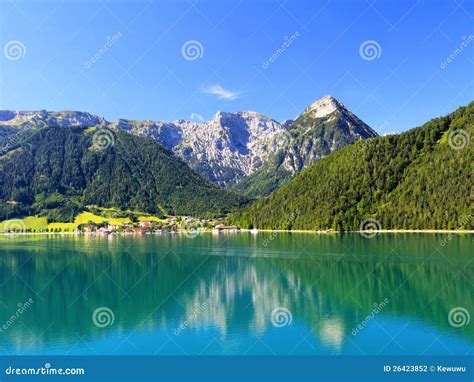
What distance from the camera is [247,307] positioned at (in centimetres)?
4366

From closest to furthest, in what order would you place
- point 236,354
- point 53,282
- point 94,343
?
point 236,354 → point 94,343 → point 53,282

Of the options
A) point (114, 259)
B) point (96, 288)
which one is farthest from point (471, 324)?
point (114, 259)

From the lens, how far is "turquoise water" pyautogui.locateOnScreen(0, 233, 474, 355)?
3231 cm

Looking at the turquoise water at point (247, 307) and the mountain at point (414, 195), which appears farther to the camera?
the mountain at point (414, 195)

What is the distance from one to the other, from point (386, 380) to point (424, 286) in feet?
94.7

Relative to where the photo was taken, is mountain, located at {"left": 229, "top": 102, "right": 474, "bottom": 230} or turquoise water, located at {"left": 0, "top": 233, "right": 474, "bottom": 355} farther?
mountain, located at {"left": 229, "top": 102, "right": 474, "bottom": 230}

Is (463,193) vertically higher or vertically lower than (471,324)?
Result: higher

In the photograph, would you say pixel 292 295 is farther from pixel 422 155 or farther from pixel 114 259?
pixel 422 155

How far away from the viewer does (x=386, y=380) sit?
24469 millimetres

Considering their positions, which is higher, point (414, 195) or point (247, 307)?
point (414, 195)

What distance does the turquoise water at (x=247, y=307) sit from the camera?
32312 millimetres

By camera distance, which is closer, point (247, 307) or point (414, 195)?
point (247, 307)

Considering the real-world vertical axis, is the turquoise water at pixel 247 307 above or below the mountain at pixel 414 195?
below

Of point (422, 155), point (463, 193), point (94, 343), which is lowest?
point (94, 343)
